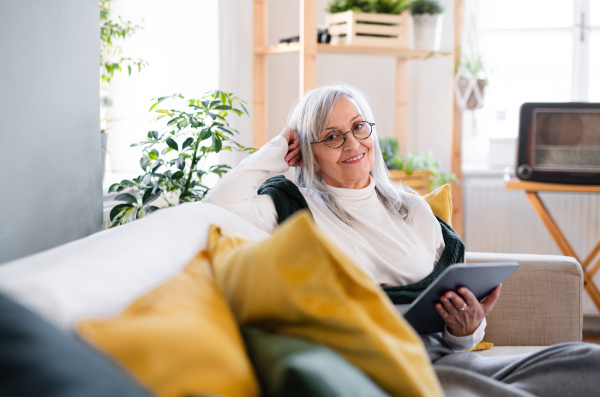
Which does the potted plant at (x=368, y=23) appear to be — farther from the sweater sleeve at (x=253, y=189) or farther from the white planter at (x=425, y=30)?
the sweater sleeve at (x=253, y=189)

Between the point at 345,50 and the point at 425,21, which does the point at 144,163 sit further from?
the point at 425,21

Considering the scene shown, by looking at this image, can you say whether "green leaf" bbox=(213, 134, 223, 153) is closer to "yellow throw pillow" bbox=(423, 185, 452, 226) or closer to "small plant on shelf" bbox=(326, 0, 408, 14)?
"yellow throw pillow" bbox=(423, 185, 452, 226)

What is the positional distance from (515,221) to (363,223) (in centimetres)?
195

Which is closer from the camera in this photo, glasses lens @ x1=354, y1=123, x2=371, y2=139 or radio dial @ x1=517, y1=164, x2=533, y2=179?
glasses lens @ x1=354, y1=123, x2=371, y2=139

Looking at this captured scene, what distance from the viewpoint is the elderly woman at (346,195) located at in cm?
167

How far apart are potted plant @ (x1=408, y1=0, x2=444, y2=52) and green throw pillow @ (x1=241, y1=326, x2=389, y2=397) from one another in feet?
7.83

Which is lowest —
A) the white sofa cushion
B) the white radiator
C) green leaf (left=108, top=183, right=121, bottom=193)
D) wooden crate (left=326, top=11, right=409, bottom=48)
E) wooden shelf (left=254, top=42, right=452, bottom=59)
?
the white radiator

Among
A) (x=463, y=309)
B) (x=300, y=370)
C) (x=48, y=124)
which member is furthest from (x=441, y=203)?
(x=300, y=370)

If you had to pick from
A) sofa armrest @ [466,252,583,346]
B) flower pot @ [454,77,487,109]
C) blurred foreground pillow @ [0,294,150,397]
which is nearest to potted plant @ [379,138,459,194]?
flower pot @ [454,77,487,109]

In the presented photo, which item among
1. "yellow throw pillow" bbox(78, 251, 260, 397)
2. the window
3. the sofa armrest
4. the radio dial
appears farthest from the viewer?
the window

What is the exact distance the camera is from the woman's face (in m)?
1.75

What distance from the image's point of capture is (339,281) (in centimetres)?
89

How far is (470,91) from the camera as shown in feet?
10.6

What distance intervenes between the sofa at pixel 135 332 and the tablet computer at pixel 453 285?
387mm
